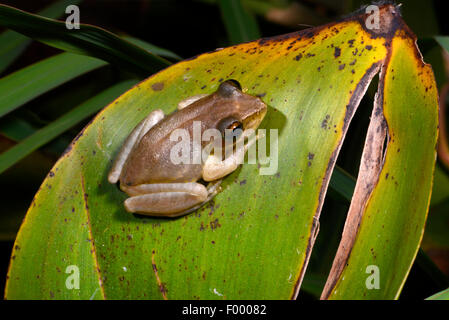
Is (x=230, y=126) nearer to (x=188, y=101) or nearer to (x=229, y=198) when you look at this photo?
(x=188, y=101)

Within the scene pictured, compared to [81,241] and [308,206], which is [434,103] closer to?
[308,206]

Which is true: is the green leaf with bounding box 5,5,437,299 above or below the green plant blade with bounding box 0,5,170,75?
below

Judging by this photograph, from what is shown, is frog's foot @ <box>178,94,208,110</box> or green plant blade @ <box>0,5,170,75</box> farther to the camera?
frog's foot @ <box>178,94,208,110</box>

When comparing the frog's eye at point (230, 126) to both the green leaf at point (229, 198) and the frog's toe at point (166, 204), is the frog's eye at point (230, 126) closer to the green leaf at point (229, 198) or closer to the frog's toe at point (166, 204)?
the green leaf at point (229, 198)

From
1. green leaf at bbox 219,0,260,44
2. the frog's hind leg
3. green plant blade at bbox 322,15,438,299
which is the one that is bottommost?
green plant blade at bbox 322,15,438,299

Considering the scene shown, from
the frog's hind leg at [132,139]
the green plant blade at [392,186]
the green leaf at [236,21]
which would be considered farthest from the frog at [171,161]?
the green leaf at [236,21]

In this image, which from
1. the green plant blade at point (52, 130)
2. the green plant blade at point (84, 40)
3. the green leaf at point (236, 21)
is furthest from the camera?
the green leaf at point (236, 21)
